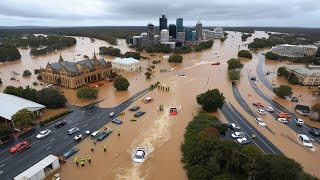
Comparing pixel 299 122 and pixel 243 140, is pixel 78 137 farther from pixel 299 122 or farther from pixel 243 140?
pixel 299 122

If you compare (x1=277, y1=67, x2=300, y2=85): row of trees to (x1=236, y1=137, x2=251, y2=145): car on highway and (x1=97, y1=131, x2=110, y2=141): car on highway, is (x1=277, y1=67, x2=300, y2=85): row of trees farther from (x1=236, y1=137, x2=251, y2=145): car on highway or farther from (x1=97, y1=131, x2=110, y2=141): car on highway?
(x1=97, y1=131, x2=110, y2=141): car on highway

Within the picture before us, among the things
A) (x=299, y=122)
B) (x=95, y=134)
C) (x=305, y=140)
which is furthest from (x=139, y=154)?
(x=299, y=122)

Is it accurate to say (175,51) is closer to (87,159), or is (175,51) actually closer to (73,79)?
(73,79)

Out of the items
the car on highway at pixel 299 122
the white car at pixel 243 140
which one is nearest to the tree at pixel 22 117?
the white car at pixel 243 140

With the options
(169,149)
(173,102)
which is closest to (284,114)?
(173,102)

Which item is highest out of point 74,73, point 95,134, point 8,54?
point 8,54

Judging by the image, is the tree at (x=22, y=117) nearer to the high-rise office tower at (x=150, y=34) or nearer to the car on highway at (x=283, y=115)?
the car on highway at (x=283, y=115)

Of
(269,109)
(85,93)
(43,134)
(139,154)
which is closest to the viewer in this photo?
(139,154)
